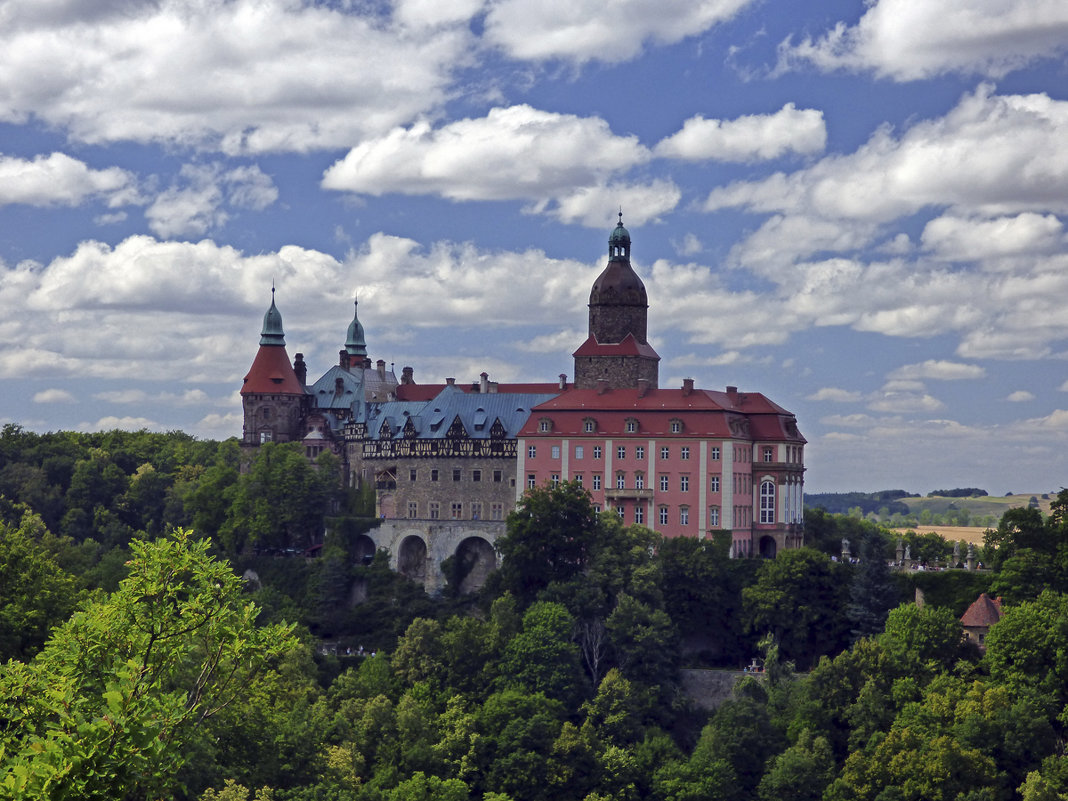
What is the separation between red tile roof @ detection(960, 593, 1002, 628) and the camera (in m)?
76.4

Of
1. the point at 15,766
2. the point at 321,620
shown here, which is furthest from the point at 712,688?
the point at 15,766

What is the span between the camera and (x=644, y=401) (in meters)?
92.2

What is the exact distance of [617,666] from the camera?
268 ft

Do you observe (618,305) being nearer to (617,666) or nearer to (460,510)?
(460,510)

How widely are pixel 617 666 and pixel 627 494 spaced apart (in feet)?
38.4

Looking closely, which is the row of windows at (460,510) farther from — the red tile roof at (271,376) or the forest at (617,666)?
the red tile roof at (271,376)

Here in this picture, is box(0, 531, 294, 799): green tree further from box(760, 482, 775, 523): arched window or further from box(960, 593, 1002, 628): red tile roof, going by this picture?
box(760, 482, 775, 523): arched window

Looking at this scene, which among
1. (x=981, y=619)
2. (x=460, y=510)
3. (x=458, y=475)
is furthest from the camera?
(x=458, y=475)

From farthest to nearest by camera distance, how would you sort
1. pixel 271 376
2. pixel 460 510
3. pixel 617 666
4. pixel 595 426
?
pixel 271 376
pixel 460 510
pixel 595 426
pixel 617 666

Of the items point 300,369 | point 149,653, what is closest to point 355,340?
point 300,369

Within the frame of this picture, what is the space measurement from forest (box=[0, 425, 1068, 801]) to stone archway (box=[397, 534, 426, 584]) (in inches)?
66.1

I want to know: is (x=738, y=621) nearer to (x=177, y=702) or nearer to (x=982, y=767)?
(x=982, y=767)

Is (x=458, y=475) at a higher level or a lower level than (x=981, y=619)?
higher

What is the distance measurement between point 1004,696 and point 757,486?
2254 centimetres
